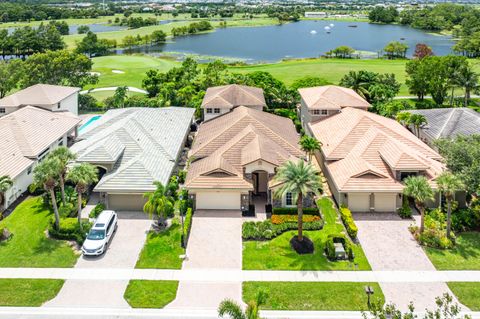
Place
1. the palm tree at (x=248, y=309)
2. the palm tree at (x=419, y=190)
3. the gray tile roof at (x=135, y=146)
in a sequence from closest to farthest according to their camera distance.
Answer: the palm tree at (x=248, y=309) → the palm tree at (x=419, y=190) → the gray tile roof at (x=135, y=146)

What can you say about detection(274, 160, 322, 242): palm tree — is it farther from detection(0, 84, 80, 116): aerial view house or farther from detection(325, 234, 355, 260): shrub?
detection(0, 84, 80, 116): aerial view house

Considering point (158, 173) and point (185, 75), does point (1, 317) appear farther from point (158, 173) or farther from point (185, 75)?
point (185, 75)

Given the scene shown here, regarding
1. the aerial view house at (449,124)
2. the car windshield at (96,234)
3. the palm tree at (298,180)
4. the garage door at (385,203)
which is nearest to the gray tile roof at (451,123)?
the aerial view house at (449,124)

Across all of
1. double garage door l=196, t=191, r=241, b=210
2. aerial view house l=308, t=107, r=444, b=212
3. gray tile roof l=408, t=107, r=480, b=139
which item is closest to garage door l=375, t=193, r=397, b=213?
aerial view house l=308, t=107, r=444, b=212

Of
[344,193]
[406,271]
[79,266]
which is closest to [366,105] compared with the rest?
[344,193]

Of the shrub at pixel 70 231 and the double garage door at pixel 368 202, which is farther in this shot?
the double garage door at pixel 368 202

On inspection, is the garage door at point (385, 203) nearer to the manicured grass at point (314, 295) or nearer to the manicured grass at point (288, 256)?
the manicured grass at point (288, 256)

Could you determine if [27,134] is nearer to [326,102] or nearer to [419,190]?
[326,102]
